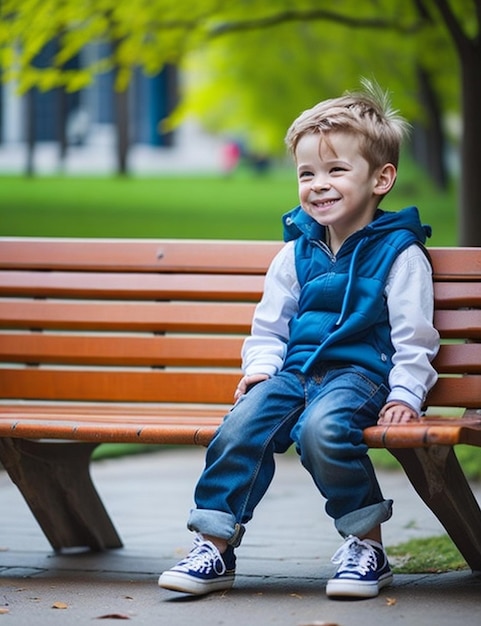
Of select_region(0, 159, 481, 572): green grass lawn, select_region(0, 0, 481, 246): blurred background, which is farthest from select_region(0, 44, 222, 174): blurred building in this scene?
select_region(0, 159, 481, 572): green grass lawn

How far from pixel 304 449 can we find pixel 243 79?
23600mm

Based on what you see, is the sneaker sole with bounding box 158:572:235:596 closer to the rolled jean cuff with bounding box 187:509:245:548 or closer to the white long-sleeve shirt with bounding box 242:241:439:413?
the rolled jean cuff with bounding box 187:509:245:548

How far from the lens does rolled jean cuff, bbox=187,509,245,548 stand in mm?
4055

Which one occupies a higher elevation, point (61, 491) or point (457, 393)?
point (457, 393)

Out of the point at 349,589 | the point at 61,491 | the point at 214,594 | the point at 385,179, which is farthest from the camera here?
the point at 61,491

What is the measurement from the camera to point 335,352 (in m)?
4.21

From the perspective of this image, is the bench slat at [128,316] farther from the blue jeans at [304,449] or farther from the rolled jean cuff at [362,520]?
the rolled jean cuff at [362,520]

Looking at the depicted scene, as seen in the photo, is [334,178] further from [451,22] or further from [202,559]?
[451,22]

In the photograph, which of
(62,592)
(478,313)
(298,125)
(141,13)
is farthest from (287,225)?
(141,13)

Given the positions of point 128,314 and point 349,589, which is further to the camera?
point 128,314

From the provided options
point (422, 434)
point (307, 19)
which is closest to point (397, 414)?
point (422, 434)

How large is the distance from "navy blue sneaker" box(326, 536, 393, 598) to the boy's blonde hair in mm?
1163

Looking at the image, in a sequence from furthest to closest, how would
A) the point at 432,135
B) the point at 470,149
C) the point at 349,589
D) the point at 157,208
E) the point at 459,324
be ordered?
the point at 432,135 → the point at 157,208 → the point at 470,149 → the point at 459,324 → the point at 349,589

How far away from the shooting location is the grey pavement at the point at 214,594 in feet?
12.7
